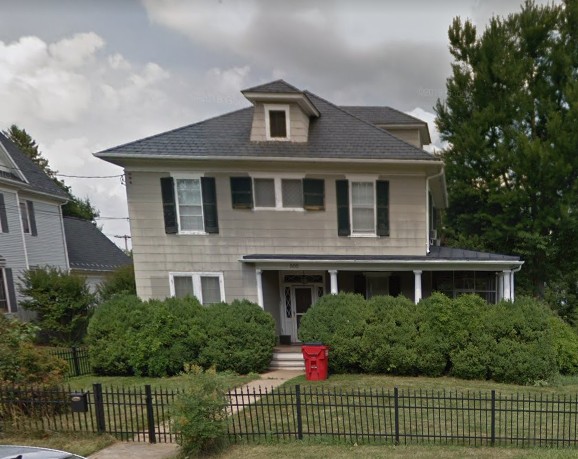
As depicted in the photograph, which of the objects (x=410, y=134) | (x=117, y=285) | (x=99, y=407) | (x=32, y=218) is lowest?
(x=117, y=285)

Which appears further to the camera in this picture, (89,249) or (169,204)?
(89,249)

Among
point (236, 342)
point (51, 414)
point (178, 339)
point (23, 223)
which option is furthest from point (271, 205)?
point (23, 223)

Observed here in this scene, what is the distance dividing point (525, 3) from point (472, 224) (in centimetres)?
1011

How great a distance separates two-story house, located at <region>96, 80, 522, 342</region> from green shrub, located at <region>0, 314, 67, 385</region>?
3820 millimetres

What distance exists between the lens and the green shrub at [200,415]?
4316mm

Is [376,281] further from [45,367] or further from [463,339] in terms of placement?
[45,367]

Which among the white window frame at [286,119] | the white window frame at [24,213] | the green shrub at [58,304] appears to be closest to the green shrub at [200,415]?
the white window frame at [286,119]

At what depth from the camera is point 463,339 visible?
818 cm

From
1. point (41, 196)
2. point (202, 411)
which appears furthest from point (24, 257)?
point (202, 411)

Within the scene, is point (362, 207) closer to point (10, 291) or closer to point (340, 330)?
point (340, 330)

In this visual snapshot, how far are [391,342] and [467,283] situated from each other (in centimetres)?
462

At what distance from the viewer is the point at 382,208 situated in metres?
9.85

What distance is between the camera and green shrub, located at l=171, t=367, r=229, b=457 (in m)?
4.32

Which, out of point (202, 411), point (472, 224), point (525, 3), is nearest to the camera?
point (202, 411)
